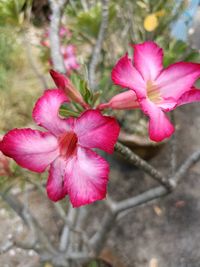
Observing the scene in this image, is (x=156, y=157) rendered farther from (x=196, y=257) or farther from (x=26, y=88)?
(x=26, y=88)

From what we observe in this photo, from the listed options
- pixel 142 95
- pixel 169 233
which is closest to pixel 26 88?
pixel 169 233

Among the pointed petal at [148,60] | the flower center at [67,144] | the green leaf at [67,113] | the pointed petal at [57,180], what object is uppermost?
the pointed petal at [148,60]

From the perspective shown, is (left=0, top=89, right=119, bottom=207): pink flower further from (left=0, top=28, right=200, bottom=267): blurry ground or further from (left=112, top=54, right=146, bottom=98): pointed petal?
(left=0, top=28, right=200, bottom=267): blurry ground

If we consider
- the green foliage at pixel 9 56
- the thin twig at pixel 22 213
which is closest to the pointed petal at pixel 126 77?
the thin twig at pixel 22 213

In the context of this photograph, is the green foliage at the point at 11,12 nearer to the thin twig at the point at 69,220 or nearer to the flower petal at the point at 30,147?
the flower petal at the point at 30,147

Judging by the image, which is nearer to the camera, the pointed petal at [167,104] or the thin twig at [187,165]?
the pointed petal at [167,104]

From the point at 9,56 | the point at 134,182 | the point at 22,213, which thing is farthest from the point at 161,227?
the point at 9,56

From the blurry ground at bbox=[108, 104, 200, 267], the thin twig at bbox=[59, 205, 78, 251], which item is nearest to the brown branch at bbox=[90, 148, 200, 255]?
the thin twig at bbox=[59, 205, 78, 251]
